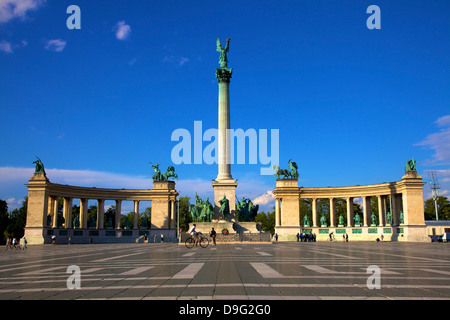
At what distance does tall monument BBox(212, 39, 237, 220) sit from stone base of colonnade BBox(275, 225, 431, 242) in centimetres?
2398

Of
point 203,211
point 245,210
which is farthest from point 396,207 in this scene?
point 203,211

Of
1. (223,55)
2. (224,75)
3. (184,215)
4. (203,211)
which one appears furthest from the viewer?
(184,215)

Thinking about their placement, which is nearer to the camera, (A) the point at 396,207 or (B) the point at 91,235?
(A) the point at 396,207

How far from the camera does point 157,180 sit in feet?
333

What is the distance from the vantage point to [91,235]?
279ft

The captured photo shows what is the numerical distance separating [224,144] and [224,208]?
447 inches

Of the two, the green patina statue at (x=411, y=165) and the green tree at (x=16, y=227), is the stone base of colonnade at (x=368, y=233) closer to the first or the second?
the green patina statue at (x=411, y=165)

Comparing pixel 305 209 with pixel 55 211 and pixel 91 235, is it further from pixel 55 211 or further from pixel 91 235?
pixel 55 211

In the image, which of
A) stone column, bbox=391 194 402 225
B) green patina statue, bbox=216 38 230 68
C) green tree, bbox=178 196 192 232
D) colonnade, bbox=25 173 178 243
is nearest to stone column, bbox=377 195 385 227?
stone column, bbox=391 194 402 225

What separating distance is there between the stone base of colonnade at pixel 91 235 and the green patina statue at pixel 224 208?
91.6ft

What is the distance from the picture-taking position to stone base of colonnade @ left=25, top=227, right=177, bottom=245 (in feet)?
240
